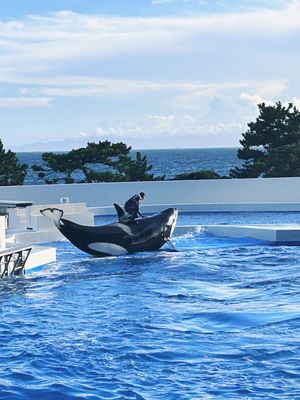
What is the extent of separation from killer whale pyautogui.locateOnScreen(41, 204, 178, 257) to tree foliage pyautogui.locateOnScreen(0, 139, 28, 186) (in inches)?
744

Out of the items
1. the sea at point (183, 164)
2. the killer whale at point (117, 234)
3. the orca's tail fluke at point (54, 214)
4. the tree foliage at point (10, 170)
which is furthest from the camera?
the sea at point (183, 164)

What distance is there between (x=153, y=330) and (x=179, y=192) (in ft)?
47.7

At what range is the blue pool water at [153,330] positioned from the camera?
7512mm

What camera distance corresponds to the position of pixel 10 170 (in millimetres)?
34719

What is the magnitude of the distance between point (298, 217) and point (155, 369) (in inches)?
548

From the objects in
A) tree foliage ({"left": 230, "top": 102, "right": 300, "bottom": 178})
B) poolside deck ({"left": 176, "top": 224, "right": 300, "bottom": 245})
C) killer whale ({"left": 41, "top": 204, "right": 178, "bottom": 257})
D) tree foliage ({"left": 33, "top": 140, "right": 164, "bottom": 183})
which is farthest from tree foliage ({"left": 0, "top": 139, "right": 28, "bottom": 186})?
killer whale ({"left": 41, "top": 204, "right": 178, "bottom": 257})

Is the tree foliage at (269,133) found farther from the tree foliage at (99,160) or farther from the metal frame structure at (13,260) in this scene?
the metal frame structure at (13,260)

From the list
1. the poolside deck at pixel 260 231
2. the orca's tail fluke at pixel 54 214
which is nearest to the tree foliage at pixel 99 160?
the poolside deck at pixel 260 231

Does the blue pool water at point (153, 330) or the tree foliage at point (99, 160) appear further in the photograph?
the tree foliage at point (99, 160)

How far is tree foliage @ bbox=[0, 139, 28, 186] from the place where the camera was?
34.5 meters

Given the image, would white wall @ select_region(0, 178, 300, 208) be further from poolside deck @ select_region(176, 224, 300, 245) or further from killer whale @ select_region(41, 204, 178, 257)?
killer whale @ select_region(41, 204, 178, 257)

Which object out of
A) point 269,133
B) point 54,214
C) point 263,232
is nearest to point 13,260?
point 54,214

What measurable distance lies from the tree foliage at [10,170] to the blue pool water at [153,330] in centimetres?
2014

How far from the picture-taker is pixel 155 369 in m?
7.99
